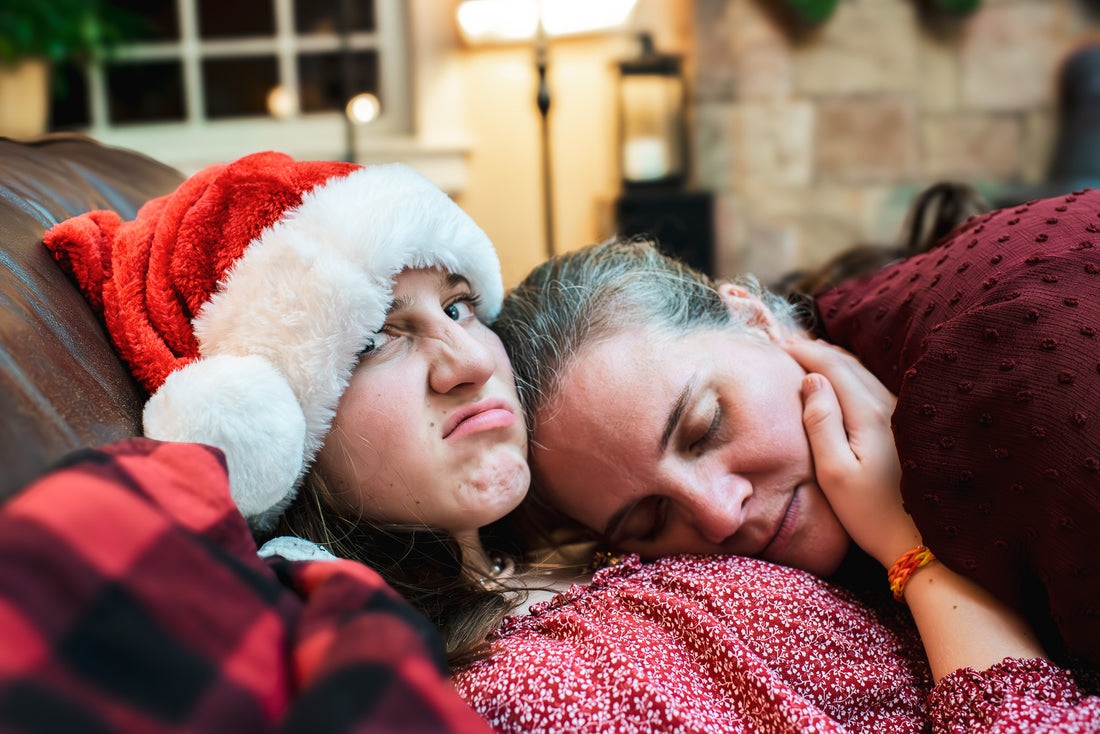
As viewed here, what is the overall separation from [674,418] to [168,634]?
0.59 m

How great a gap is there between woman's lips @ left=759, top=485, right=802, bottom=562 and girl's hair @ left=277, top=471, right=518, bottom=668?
0.31m

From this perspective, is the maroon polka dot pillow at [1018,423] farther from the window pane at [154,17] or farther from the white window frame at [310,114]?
the window pane at [154,17]

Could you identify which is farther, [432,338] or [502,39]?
[502,39]

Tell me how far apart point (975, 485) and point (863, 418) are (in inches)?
7.0

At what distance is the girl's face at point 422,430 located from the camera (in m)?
0.81

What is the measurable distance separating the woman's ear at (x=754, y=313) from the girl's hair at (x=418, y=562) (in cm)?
48

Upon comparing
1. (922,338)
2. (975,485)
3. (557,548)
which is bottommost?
(557,548)

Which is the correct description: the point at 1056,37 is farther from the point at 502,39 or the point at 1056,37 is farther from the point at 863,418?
the point at 863,418

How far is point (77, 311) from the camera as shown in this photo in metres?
0.79

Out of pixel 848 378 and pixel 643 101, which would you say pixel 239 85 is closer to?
pixel 643 101

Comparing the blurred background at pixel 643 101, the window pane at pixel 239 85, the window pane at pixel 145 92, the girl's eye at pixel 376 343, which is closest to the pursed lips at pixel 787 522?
the girl's eye at pixel 376 343

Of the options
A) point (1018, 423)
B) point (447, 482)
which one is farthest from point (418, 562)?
point (1018, 423)

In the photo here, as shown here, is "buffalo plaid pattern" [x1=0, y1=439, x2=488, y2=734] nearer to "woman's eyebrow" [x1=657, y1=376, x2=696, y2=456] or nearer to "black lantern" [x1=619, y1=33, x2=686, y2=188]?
"woman's eyebrow" [x1=657, y1=376, x2=696, y2=456]

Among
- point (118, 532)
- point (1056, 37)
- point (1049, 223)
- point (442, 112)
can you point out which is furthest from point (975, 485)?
point (1056, 37)
